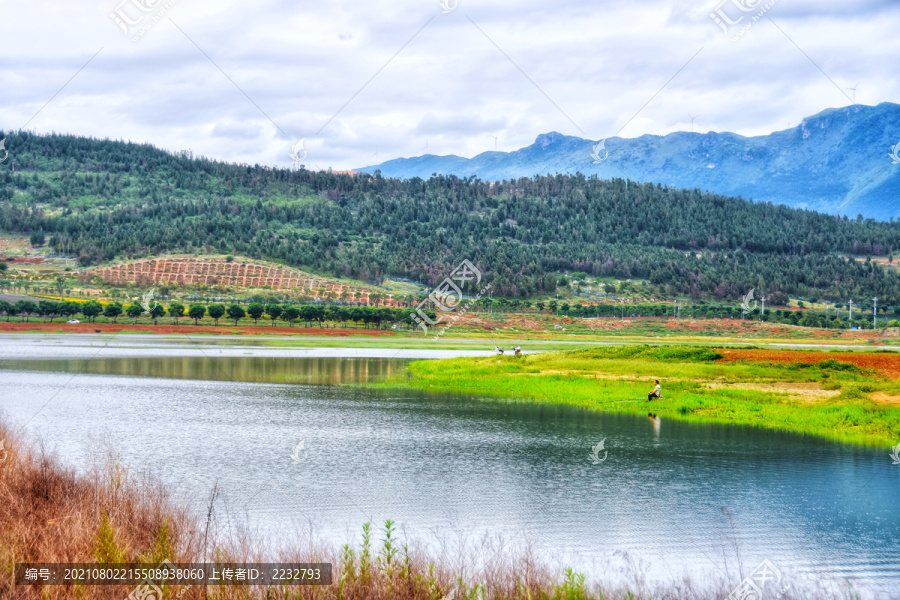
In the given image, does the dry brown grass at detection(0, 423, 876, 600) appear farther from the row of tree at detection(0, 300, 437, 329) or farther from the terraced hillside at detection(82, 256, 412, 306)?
the terraced hillside at detection(82, 256, 412, 306)

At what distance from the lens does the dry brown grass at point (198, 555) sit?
1123 centimetres

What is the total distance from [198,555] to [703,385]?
3758 centimetres

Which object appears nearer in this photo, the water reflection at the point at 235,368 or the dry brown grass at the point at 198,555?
the dry brown grass at the point at 198,555

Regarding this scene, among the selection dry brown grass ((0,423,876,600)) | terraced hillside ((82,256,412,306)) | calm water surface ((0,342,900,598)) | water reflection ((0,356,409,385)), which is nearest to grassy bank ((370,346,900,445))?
calm water surface ((0,342,900,598))

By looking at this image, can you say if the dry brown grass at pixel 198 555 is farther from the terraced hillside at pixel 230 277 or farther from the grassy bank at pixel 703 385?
the terraced hillside at pixel 230 277

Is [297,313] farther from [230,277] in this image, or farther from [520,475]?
[520,475]

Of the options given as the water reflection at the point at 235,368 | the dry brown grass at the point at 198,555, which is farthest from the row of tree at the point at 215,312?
the dry brown grass at the point at 198,555

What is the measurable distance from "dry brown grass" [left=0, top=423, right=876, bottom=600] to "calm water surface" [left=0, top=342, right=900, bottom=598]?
1.47 m

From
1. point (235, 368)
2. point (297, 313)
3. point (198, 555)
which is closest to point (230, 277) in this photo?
point (297, 313)

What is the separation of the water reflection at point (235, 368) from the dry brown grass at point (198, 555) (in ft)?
108

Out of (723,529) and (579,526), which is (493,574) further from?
(723,529)

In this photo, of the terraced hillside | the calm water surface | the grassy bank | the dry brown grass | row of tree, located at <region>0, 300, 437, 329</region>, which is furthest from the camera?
the terraced hillside

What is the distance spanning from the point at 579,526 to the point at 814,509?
247 inches

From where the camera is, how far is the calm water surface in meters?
16.6
